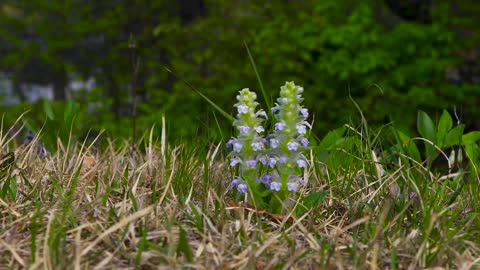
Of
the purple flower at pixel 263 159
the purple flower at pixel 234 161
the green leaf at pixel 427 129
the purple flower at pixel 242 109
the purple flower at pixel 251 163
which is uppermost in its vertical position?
the purple flower at pixel 242 109

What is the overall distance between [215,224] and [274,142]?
349 mm

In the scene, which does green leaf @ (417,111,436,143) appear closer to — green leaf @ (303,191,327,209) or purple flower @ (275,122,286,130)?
green leaf @ (303,191,327,209)

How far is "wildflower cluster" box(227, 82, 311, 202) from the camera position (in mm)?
2256

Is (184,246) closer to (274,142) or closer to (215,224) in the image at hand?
(215,224)

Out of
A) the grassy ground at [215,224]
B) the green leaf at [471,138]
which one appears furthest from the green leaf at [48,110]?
the green leaf at [471,138]

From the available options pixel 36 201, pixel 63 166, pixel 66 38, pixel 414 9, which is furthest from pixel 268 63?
pixel 36 201

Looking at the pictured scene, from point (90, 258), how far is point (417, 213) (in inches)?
48.5

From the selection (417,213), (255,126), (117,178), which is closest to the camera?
(255,126)

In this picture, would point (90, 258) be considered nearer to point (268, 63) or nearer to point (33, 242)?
point (33, 242)

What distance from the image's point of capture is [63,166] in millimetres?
2863

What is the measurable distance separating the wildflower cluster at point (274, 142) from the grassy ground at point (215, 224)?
0.11 meters

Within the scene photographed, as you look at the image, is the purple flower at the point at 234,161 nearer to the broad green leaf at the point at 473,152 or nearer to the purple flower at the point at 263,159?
the purple flower at the point at 263,159

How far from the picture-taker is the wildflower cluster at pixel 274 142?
226 centimetres

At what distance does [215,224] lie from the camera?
2.20 m
